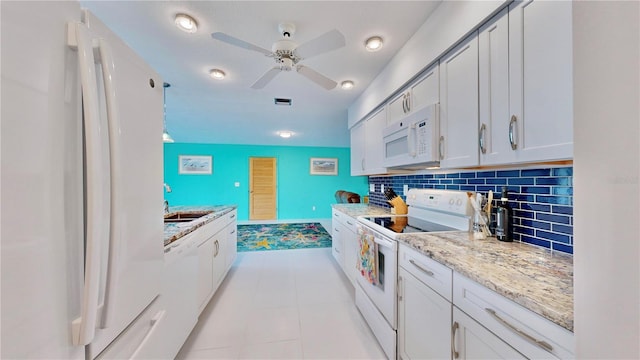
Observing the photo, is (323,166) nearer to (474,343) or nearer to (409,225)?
(409,225)

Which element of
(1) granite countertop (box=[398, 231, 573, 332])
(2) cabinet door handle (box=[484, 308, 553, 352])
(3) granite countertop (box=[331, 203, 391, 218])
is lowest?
(2) cabinet door handle (box=[484, 308, 553, 352])

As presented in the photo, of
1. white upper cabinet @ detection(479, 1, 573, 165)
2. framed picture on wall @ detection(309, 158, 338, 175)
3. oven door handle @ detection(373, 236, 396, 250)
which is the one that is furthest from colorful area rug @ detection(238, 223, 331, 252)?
white upper cabinet @ detection(479, 1, 573, 165)

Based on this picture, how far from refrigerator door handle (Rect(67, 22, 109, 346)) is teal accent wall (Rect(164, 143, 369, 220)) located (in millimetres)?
6357

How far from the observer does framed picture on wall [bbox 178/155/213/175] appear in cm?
652

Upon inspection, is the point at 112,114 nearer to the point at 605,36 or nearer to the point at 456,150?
the point at 605,36

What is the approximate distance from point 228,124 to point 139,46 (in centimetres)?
279

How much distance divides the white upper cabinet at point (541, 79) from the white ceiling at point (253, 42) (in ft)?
2.23

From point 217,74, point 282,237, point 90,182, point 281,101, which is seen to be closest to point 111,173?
point 90,182

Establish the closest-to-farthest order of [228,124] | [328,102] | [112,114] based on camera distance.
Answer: [112,114], [328,102], [228,124]

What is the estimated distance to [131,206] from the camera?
0.83m

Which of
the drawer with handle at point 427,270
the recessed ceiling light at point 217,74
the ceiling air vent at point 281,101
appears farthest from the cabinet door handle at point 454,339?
the ceiling air vent at point 281,101

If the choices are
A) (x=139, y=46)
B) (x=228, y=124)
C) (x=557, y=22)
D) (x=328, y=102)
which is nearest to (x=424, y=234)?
(x=557, y=22)

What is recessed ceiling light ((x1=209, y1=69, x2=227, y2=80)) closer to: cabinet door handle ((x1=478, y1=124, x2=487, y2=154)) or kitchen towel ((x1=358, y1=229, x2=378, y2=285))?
kitchen towel ((x1=358, y1=229, x2=378, y2=285))

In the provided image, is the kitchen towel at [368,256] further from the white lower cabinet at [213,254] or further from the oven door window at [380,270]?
the white lower cabinet at [213,254]
